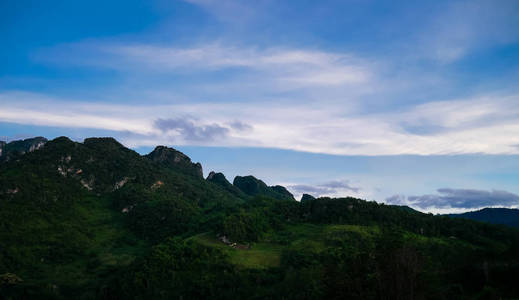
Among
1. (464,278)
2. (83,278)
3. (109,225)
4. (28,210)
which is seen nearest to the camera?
(464,278)

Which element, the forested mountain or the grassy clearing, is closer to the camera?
the forested mountain

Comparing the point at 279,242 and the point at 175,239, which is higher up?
the point at 279,242

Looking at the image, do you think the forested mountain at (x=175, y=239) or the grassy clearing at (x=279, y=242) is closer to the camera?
the forested mountain at (x=175, y=239)

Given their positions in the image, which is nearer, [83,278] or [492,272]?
[492,272]

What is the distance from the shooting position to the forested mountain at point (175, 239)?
7625cm

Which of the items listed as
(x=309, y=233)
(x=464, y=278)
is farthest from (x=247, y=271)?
(x=464, y=278)

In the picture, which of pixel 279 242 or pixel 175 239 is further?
pixel 279 242

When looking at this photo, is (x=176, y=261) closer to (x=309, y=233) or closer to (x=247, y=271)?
(x=247, y=271)

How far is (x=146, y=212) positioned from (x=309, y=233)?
260 feet

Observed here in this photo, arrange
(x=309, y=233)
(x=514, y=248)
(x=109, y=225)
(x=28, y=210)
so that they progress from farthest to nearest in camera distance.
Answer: (x=109, y=225), (x=28, y=210), (x=309, y=233), (x=514, y=248)

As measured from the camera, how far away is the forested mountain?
76.2 metres

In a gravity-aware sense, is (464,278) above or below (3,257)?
above

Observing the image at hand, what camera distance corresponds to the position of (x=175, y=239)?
383 ft

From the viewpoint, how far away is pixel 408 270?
71.0 feet
